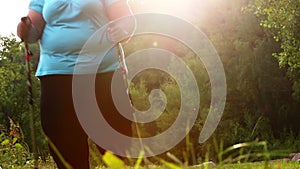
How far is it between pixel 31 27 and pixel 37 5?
5.9 inches

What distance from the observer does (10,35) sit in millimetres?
40438

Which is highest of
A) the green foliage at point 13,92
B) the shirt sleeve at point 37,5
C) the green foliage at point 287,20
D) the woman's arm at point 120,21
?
the shirt sleeve at point 37,5


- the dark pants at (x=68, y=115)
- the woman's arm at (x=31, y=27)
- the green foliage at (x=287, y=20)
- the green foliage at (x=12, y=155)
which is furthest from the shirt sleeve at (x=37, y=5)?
the green foliage at (x=287, y=20)

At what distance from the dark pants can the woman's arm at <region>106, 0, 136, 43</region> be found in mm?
244

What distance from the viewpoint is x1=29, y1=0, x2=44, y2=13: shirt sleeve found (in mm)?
3342

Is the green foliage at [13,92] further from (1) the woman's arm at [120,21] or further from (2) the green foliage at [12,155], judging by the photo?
(1) the woman's arm at [120,21]

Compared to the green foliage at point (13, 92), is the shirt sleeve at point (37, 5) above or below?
above

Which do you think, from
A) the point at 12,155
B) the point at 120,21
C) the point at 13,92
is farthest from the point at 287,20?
the point at 13,92

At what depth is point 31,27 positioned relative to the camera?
10.8 feet

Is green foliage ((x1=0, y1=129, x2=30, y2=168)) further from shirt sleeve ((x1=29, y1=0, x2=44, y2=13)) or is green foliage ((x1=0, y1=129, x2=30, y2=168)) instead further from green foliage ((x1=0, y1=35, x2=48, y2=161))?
green foliage ((x1=0, y1=35, x2=48, y2=161))

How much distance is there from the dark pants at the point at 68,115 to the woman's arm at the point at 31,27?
0.24m

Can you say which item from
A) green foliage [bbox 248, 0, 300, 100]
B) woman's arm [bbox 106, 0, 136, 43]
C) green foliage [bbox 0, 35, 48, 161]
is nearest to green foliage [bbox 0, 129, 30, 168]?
woman's arm [bbox 106, 0, 136, 43]

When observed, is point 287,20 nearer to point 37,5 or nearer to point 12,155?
point 12,155

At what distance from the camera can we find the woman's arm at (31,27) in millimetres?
3250
